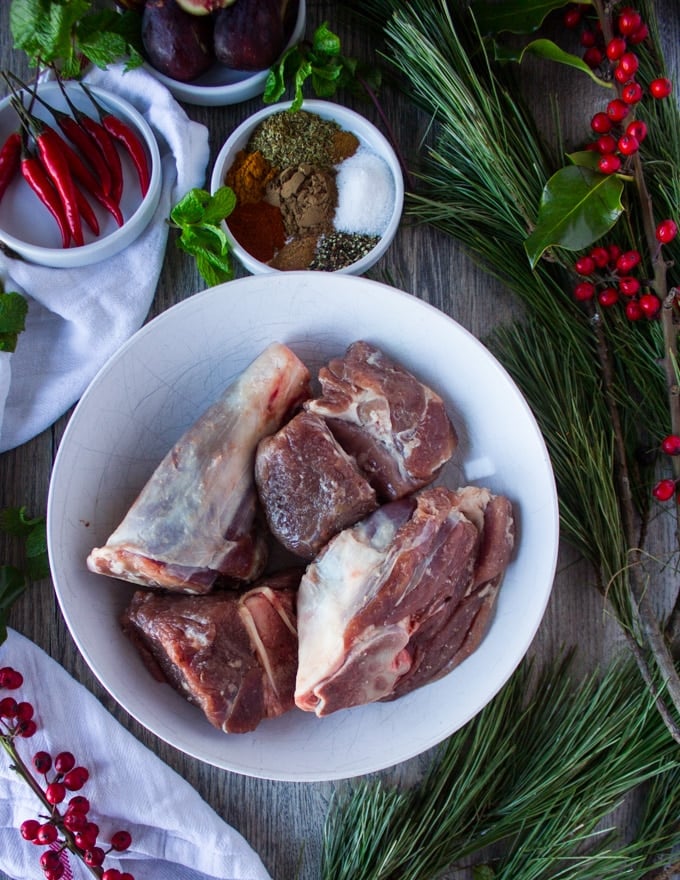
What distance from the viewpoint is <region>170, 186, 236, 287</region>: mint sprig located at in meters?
2.21

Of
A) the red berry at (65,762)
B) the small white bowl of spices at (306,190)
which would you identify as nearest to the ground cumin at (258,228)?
the small white bowl of spices at (306,190)

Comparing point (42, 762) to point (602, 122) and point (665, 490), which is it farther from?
point (602, 122)

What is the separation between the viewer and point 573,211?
6.91ft

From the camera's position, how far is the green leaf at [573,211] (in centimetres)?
209

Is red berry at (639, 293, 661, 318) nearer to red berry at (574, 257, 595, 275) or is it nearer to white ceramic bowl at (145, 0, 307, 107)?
red berry at (574, 257, 595, 275)

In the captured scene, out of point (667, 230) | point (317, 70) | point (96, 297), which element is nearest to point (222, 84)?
point (317, 70)

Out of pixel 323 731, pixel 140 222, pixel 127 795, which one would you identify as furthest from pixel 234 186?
pixel 127 795

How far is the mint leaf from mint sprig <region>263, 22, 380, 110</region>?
82cm

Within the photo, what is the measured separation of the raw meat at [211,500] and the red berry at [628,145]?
2.97ft

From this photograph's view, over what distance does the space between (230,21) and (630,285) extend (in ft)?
3.87

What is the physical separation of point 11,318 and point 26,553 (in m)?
0.61

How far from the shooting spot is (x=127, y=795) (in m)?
2.29

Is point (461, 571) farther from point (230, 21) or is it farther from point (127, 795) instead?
point (230, 21)

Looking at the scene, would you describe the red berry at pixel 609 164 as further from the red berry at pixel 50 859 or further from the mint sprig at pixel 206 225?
the red berry at pixel 50 859
